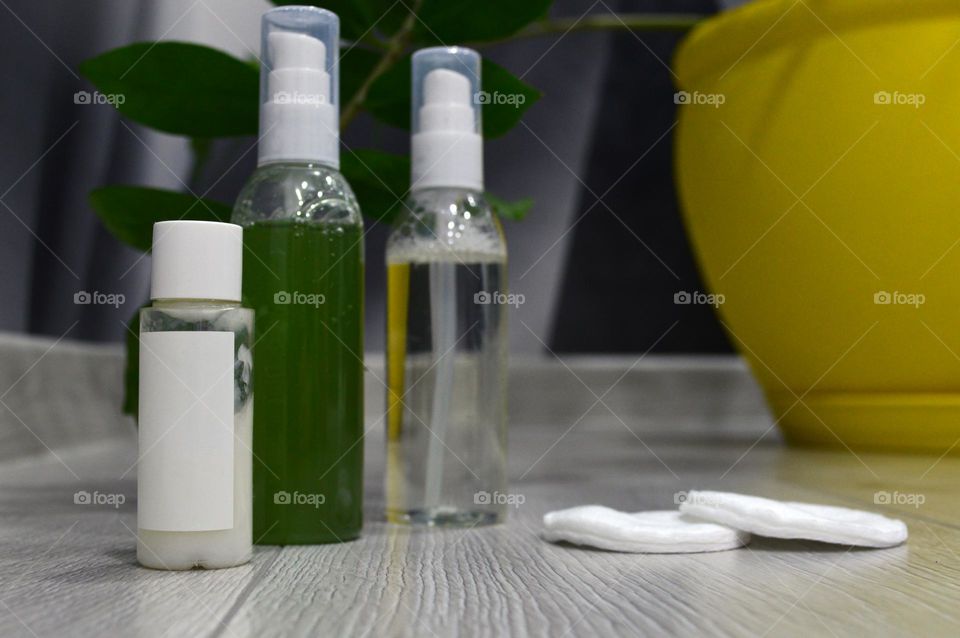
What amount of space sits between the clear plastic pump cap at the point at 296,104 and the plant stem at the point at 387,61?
0.42 feet

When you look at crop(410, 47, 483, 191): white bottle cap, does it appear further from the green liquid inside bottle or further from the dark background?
the dark background

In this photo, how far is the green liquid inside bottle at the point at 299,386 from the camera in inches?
14.9

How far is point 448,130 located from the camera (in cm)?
45

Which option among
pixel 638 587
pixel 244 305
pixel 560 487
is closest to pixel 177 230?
pixel 244 305

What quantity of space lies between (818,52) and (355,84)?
0.31m

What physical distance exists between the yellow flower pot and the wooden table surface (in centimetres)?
9

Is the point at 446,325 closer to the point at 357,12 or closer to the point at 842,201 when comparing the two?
the point at 357,12

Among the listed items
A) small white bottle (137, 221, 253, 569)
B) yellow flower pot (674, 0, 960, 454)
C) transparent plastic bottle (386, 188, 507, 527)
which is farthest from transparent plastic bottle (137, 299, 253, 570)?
yellow flower pot (674, 0, 960, 454)

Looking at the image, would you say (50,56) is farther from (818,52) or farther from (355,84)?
(818,52)

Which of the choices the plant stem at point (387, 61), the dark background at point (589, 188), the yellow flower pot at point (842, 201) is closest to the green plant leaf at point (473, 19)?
the plant stem at point (387, 61)

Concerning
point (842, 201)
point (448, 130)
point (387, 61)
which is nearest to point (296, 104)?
point (448, 130)

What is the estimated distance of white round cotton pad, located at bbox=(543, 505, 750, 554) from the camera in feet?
1.17

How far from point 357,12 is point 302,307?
225mm

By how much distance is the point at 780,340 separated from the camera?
0.71m
